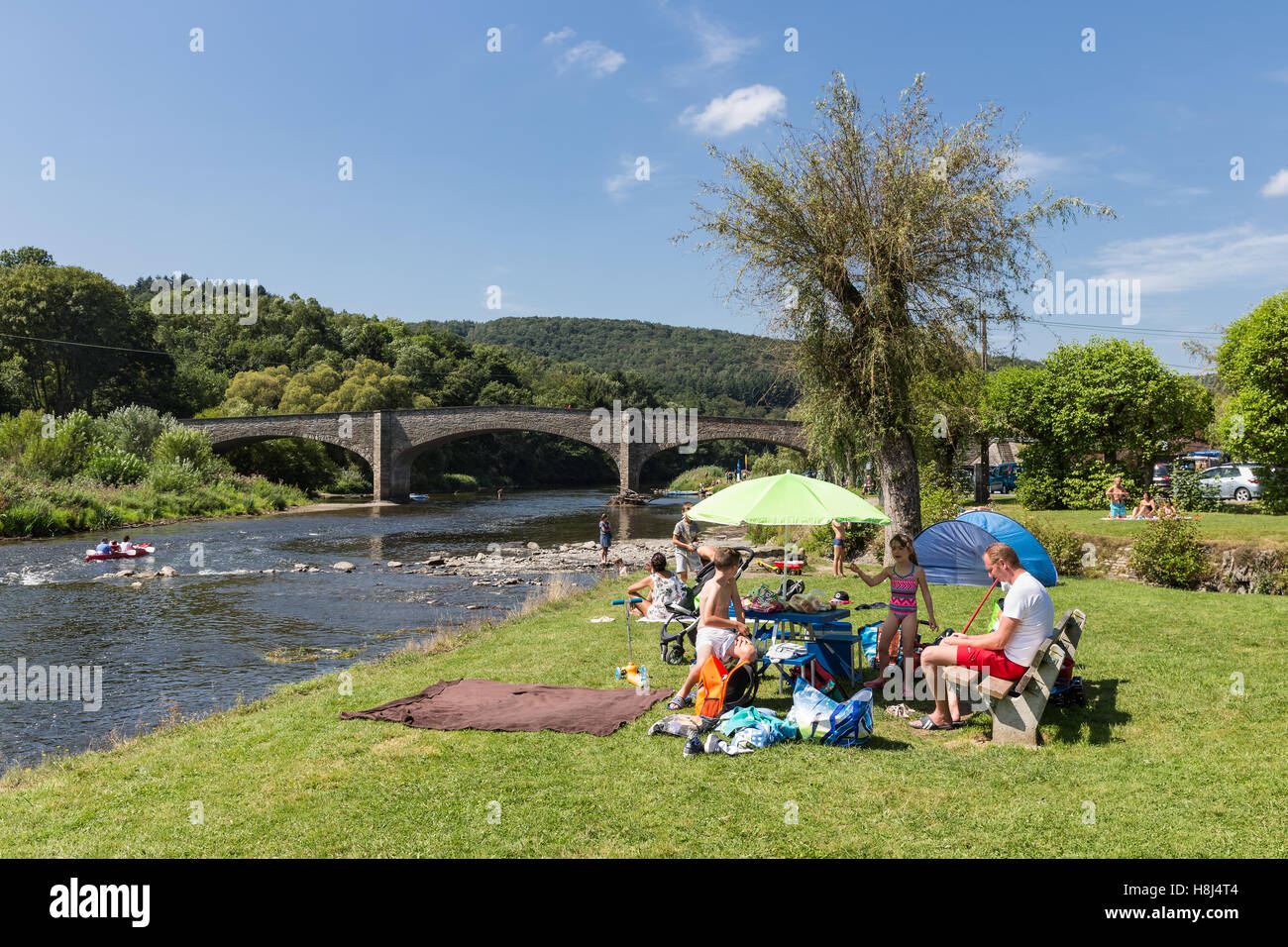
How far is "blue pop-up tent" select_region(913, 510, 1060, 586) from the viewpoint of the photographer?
13773 mm

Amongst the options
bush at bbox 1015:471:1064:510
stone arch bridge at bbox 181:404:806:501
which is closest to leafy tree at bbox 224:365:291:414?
stone arch bridge at bbox 181:404:806:501

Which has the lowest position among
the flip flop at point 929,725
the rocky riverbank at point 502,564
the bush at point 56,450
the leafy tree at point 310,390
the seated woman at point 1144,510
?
the rocky riverbank at point 502,564

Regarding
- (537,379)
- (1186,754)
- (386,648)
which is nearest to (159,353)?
(537,379)

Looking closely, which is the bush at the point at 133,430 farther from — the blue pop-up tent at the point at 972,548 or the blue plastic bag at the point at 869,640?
the blue plastic bag at the point at 869,640

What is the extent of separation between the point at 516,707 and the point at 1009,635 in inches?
175

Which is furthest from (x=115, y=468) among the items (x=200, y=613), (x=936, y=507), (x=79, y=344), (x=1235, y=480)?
(x=1235, y=480)

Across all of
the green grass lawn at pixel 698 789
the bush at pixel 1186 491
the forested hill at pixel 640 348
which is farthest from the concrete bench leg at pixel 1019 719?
the forested hill at pixel 640 348

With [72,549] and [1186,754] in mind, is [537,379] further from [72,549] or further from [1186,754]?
[1186,754]

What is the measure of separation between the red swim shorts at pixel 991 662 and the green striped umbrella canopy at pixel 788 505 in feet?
6.58

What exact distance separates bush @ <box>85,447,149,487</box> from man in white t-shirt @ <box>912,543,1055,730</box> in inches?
1716

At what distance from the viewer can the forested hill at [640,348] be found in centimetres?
13862

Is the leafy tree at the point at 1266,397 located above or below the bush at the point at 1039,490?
above

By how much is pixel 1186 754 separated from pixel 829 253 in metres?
11.5
